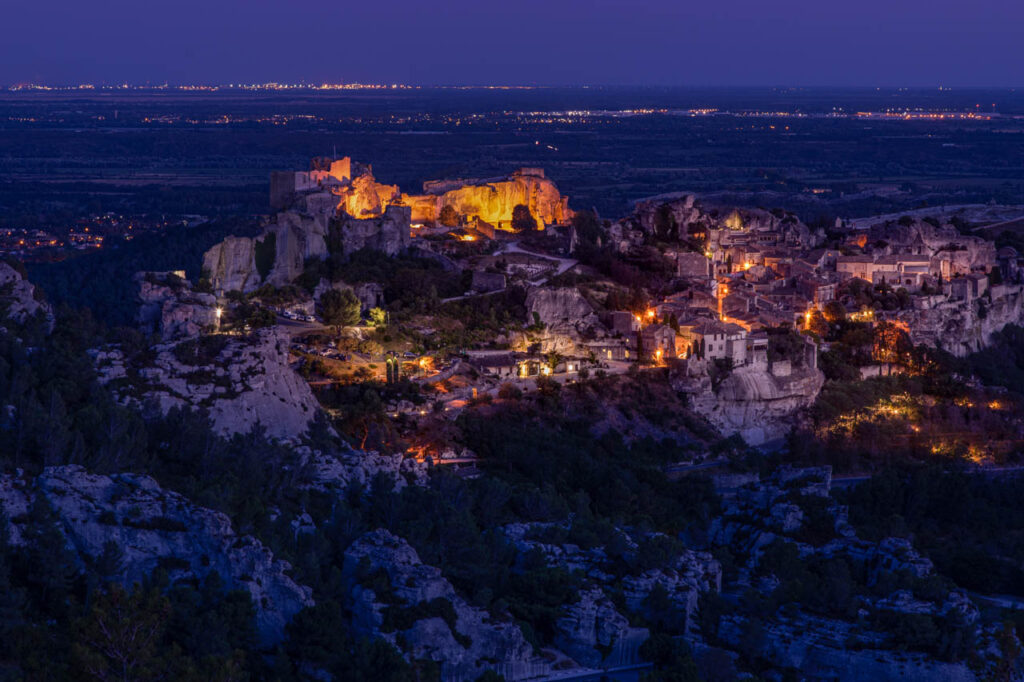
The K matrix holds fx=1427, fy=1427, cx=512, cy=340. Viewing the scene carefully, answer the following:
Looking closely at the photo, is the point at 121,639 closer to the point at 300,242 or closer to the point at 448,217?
the point at 300,242

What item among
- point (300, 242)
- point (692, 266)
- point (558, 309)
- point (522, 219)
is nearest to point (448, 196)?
point (522, 219)

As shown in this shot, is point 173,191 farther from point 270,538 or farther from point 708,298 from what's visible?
point 270,538

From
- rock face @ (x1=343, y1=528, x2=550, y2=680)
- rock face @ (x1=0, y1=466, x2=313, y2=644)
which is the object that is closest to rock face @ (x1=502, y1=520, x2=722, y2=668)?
rock face @ (x1=343, y1=528, x2=550, y2=680)

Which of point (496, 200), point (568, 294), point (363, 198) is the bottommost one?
point (568, 294)

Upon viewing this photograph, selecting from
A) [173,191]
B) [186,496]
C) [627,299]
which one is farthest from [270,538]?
[173,191]

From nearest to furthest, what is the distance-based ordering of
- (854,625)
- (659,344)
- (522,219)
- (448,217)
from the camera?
(854,625) → (659,344) → (448,217) → (522,219)

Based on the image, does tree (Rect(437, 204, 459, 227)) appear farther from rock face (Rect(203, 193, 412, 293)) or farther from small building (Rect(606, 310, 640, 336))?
small building (Rect(606, 310, 640, 336))

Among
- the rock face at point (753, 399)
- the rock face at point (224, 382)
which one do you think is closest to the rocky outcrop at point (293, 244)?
the rock face at point (753, 399)
